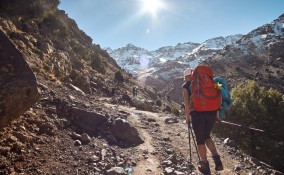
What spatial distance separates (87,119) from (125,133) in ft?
6.45

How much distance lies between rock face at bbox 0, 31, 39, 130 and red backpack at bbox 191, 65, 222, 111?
4350 millimetres

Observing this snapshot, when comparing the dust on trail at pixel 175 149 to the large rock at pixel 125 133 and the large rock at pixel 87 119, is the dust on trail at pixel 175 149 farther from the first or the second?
the large rock at pixel 87 119

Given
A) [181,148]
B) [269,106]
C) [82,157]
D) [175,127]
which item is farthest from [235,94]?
[82,157]

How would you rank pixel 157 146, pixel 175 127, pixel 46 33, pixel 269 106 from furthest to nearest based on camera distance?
pixel 46 33 < pixel 269 106 < pixel 175 127 < pixel 157 146

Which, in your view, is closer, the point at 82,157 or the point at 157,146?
the point at 82,157

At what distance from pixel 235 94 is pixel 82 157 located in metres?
27.3

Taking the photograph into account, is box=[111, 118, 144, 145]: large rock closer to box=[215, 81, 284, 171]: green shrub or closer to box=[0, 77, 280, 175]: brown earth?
Result: box=[0, 77, 280, 175]: brown earth

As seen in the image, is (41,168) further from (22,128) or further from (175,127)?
(175,127)

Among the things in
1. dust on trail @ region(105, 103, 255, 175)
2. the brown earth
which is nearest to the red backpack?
the brown earth

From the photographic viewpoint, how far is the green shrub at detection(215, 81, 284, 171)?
26203 millimetres

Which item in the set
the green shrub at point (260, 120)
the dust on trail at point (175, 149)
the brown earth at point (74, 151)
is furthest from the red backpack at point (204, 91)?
the green shrub at point (260, 120)

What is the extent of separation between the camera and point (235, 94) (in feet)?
108

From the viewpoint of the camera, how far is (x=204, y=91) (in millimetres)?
7039

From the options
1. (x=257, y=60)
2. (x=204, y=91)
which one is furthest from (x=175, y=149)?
(x=257, y=60)
